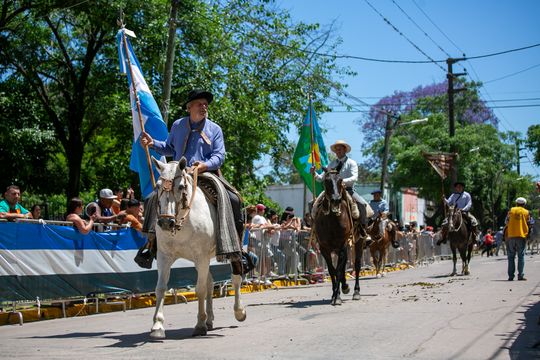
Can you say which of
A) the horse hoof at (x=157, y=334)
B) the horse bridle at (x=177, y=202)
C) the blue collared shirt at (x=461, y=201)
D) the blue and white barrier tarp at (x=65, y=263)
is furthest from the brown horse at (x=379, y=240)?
the horse hoof at (x=157, y=334)

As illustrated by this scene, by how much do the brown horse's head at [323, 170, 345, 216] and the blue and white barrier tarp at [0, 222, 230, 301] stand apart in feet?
13.3

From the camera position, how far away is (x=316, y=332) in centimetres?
899

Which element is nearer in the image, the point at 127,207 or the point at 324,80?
the point at 127,207

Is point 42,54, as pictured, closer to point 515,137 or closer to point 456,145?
point 456,145

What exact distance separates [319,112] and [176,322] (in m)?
25.3

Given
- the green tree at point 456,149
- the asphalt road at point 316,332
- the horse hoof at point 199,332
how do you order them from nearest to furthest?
the asphalt road at point 316,332 → the horse hoof at point 199,332 → the green tree at point 456,149

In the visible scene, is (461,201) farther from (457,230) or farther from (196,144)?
(196,144)

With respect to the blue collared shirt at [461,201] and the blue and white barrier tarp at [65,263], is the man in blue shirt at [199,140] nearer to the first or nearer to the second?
the blue and white barrier tarp at [65,263]

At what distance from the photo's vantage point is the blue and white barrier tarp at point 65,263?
461 inches

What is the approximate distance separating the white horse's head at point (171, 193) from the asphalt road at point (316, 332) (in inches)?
53.4

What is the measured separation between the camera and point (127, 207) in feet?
51.4

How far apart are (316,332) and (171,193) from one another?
2.44 m

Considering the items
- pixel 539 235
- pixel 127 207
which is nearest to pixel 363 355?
pixel 127 207

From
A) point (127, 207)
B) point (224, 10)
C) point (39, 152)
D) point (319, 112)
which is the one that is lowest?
point (127, 207)
